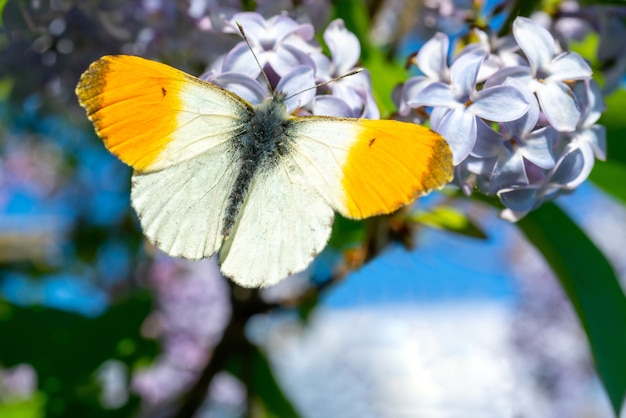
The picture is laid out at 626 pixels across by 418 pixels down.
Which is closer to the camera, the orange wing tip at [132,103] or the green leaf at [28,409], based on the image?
the orange wing tip at [132,103]

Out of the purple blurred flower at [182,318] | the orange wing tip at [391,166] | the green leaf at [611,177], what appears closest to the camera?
the orange wing tip at [391,166]

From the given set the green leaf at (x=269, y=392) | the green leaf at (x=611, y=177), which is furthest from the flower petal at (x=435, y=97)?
the green leaf at (x=269, y=392)

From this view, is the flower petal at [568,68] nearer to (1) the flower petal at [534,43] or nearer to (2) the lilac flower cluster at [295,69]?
(1) the flower petal at [534,43]

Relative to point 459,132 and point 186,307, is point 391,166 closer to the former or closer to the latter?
point 459,132

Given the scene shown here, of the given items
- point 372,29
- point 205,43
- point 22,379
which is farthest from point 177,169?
point 22,379

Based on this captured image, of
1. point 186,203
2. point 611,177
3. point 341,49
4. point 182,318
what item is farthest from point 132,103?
point 182,318
